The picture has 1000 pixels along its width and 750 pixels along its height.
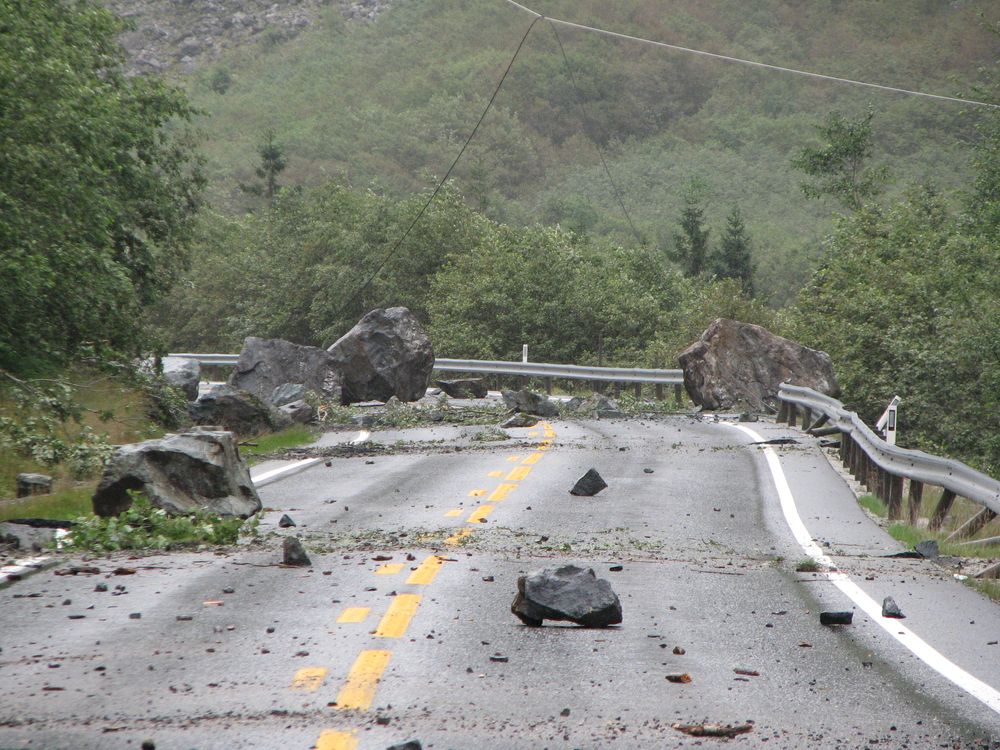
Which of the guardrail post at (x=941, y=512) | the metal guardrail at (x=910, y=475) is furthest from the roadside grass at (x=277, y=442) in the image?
the guardrail post at (x=941, y=512)

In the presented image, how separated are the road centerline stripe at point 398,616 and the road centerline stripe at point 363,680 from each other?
0.45 metres

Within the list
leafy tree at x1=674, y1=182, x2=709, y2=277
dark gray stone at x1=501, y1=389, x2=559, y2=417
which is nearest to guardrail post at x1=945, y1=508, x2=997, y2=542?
dark gray stone at x1=501, y1=389, x2=559, y2=417

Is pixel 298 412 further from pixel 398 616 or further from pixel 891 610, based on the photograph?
pixel 891 610

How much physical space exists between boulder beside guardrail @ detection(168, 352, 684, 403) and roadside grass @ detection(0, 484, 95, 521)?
799 inches

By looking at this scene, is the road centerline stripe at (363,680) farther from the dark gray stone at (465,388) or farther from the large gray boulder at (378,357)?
the dark gray stone at (465,388)

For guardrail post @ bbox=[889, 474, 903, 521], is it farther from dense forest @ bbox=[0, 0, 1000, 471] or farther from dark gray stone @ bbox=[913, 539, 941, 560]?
dense forest @ bbox=[0, 0, 1000, 471]

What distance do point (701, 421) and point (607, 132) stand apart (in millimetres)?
175409

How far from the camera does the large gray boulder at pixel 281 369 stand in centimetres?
2853

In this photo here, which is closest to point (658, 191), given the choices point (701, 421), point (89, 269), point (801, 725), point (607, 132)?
point (607, 132)

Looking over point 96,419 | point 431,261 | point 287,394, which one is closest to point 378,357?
point 287,394

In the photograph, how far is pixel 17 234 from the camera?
15.0 metres

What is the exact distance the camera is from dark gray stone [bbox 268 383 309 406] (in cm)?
2681

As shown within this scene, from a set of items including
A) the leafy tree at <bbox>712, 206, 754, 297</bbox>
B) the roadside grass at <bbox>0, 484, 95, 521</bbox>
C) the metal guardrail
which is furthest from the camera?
the leafy tree at <bbox>712, 206, 754, 297</bbox>

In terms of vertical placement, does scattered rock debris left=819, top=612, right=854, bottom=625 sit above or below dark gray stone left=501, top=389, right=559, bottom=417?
above
